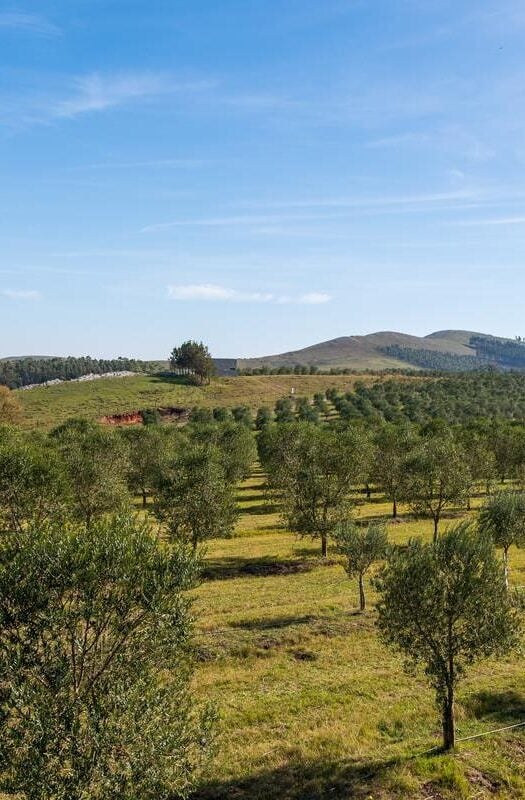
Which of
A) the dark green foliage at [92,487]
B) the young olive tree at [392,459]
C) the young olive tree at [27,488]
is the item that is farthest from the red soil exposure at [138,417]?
the young olive tree at [27,488]

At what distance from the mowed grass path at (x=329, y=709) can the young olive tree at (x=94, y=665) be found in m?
6.69

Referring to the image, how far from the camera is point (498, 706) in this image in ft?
95.8

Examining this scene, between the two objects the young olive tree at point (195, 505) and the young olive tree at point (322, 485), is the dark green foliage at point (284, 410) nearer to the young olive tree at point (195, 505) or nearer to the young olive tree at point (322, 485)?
the young olive tree at point (322, 485)

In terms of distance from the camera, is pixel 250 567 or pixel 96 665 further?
pixel 250 567

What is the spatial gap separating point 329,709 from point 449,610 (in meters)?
9.34

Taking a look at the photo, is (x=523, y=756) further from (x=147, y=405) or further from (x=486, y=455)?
(x=147, y=405)

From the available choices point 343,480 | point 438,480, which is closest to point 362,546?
point 343,480

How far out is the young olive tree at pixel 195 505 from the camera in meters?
53.7

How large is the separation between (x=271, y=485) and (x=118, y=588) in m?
69.8

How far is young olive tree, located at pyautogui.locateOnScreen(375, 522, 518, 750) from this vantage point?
2448 cm

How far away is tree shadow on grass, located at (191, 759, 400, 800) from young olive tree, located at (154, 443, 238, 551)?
1165 inches

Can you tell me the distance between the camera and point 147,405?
581 feet

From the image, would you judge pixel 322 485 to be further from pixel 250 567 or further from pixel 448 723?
pixel 448 723

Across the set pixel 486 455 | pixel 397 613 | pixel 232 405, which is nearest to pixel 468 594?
pixel 397 613
